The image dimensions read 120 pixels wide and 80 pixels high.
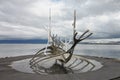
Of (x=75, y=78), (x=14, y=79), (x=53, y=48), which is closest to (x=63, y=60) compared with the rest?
(x=53, y=48)

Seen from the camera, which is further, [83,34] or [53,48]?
[53,48]

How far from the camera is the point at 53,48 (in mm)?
22156

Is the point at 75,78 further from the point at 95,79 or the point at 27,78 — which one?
the point at 27,78

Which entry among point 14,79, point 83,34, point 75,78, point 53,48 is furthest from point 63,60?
point 14,79

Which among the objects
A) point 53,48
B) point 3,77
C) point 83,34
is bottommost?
point 3,77

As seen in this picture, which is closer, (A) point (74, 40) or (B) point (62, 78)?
(B) point (62, 78)

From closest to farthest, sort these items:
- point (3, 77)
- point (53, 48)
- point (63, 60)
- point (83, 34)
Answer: point (3, 77) → point (83, 34) → point (63, 60) → point (53, 48)

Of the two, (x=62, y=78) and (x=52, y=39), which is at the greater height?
(x=52, y=39)

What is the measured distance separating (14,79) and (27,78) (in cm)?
99

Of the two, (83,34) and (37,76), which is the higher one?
(83,34)

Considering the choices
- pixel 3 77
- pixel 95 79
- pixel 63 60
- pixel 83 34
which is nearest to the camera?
pixel 95 79

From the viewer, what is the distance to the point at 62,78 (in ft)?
48.4

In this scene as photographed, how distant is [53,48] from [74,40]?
175 inches

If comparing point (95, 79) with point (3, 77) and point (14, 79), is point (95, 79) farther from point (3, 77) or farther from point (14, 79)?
Result: point (3, 77)
